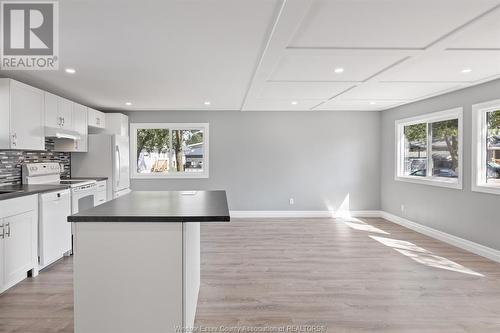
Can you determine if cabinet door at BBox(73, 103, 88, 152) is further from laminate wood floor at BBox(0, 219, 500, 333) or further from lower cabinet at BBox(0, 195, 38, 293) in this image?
laminate wood floor at BBox(0, 219, 500, 333)

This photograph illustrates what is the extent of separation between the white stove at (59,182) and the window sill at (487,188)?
18.2 feet

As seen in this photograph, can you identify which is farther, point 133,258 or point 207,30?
point 207,30

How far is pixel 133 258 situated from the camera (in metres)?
2.01

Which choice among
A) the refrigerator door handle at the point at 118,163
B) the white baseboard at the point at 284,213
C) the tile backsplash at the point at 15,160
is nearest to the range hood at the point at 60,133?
the tile backsplash at the point at 15,160

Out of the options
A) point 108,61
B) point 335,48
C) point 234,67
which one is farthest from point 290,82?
point 108,61

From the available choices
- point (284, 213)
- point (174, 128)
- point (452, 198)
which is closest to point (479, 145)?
point (452, 198)

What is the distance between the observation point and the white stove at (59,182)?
14.1ft

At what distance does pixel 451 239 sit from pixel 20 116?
6160mm

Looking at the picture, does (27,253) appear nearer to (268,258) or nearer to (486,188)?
(268,258)

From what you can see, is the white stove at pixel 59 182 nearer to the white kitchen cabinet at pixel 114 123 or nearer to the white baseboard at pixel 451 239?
the white kitchen cabinet at pixel 114 123

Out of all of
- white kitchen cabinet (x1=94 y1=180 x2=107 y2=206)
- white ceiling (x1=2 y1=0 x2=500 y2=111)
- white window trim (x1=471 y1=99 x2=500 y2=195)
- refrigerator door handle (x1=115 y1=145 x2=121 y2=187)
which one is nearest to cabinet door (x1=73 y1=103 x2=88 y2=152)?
white ceiling (x1=2 y1=0 x2=500 y2=111)

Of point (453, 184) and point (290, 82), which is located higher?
point (290, 82)

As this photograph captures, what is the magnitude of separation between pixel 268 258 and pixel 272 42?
2640mm

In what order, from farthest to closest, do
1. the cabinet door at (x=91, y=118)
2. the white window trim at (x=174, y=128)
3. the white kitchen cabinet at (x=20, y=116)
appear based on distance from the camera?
1. the white window trim at (x=174, y=128)
2. the cabinet door at (x=91, y=118)
3. the white kitchen cabinet at (x=20, y=116)
